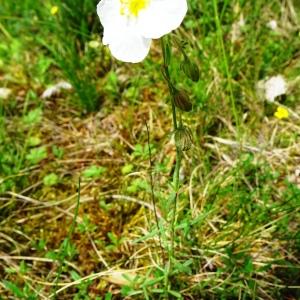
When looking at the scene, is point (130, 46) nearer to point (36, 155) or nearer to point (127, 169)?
point (127, 169)

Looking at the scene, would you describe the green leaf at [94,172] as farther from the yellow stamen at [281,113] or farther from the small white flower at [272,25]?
the small white flower at [272,25]

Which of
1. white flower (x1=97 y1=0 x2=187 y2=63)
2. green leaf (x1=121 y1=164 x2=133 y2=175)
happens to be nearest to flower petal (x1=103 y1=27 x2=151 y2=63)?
white flower (x1=97 y1=0 x2=187 y2=63)

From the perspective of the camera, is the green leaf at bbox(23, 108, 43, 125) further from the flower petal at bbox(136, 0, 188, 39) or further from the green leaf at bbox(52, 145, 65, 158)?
the flower petal at bbox(136, 0, 188, 39)

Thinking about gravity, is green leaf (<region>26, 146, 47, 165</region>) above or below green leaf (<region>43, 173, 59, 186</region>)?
above

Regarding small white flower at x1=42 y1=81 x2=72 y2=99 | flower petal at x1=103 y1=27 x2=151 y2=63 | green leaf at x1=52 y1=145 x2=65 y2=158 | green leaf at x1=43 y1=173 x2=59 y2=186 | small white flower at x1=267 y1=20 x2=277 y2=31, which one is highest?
small white flower at x1=267 y1=20 x2=277 y2=31

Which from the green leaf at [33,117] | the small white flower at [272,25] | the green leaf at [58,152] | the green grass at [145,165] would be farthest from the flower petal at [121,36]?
the small white flower at [272,25]

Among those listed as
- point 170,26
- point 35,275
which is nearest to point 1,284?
point 35,275

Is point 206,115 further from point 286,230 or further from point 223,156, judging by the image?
point 286,230
